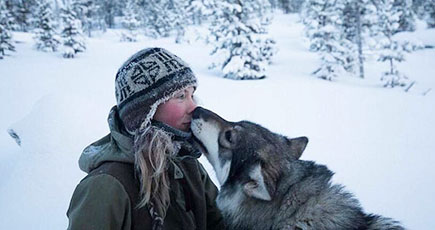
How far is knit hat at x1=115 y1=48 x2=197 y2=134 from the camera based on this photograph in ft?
7.09

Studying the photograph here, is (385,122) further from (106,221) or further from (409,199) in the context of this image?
(106,221)

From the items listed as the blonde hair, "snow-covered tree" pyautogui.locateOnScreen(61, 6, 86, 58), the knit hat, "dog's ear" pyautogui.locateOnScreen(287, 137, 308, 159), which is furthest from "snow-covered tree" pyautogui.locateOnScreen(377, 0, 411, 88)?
the blonde hair

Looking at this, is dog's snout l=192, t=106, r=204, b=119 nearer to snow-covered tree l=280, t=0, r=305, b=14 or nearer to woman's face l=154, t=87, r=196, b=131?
woman's face l=154, t=87, r=196, b=131

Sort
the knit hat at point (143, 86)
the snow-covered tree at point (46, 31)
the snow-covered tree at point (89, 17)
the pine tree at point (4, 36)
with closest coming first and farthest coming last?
1. the knit hat at point (143, 86)
2. the pine tree at point (4, 36)
3. the snow-covered tree at point (46, 31)
4. the snow-covered tree at point (89, 17)

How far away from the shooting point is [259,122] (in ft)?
30.3

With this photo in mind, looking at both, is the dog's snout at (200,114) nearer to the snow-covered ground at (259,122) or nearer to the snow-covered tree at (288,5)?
the snow-covered ground at (259,122)

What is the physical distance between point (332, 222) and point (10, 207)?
4.24 m

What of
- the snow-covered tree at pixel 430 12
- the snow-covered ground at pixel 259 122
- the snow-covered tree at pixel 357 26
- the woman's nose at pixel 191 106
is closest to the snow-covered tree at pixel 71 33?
the snow-covered ground at pixel 259 122

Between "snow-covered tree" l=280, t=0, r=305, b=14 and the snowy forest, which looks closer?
the snowy forest

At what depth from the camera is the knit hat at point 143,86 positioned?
2162 mm

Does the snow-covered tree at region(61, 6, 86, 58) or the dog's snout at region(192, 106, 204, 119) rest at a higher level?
the dog's snout at region(192, 106, 204, 119)

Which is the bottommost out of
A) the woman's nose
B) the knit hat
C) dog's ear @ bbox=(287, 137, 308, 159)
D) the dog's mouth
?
dog's ear @ bbox=(287, 137, 308, 159)

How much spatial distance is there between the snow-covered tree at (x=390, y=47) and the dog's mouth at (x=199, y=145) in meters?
19.0

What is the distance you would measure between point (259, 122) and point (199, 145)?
657 cm
